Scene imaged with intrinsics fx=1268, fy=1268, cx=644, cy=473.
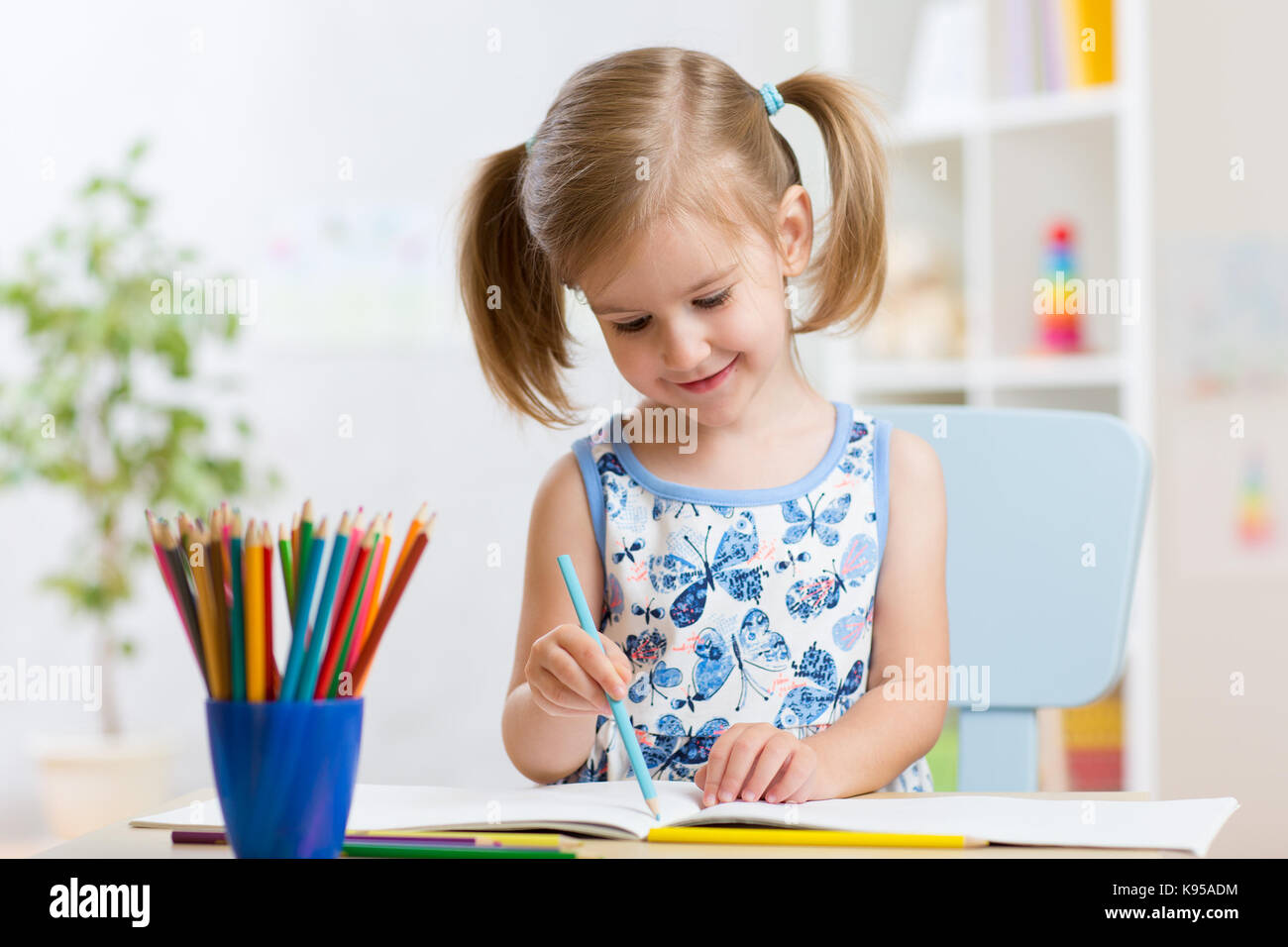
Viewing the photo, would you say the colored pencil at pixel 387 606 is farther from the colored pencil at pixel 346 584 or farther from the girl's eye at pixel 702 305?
the girl's eye at pixel 702 305

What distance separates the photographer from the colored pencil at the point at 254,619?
19.4 inches

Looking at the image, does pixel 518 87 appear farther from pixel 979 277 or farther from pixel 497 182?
pixel 497 182

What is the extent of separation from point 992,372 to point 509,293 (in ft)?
4.81

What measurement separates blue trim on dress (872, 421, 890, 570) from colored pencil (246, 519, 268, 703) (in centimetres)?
59

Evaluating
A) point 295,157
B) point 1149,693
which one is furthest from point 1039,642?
point 295,157

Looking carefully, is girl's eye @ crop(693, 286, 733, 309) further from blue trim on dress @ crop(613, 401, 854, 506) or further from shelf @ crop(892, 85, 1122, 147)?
shelf @ crop(892, 85, 1122, 147)

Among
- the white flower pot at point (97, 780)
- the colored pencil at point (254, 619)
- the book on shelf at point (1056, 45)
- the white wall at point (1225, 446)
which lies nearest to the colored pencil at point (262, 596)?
the colored pencil at point (254, 619)

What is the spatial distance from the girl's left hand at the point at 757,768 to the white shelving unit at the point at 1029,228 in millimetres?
1559

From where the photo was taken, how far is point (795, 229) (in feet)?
3.24

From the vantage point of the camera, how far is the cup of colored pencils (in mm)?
501

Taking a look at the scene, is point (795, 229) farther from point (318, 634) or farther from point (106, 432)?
point (106, 432)

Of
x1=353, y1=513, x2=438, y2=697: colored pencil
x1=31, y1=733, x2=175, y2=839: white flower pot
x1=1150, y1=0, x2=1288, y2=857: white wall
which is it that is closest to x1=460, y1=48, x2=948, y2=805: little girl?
x1=353, y1=513, x2=438, y2=697: colored pencil
